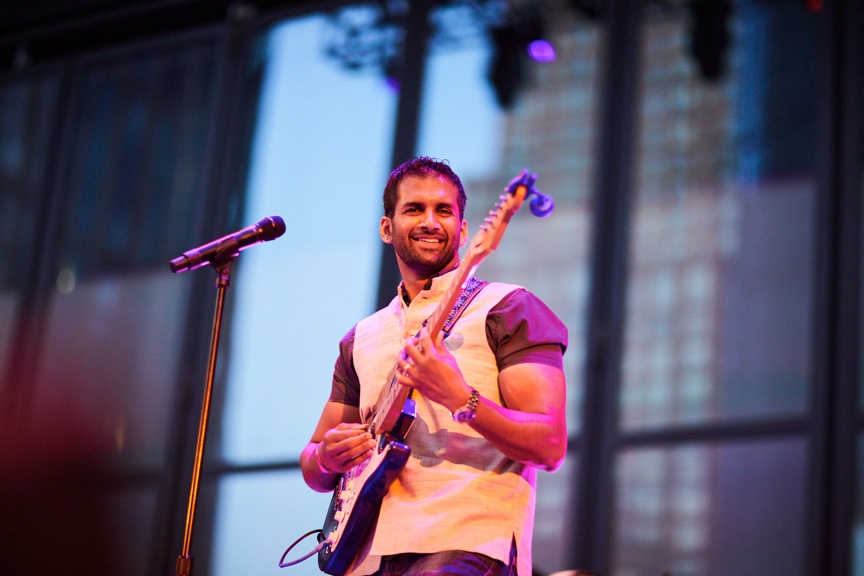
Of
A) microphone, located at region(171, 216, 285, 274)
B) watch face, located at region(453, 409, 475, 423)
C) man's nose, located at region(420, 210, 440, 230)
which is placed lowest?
watch face, located at region(453, 409, 475, 423)

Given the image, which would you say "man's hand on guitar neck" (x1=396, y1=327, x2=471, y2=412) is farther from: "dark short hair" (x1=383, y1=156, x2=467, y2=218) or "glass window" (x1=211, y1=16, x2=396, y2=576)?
"glass window" (x1=211, y1=16, x2=396, y2=576)

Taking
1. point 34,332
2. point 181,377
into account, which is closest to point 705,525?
point 181,377

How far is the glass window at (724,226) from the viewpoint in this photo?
14.8ft

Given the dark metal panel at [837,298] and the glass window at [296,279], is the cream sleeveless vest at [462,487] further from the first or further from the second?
the glass window at [296,279]

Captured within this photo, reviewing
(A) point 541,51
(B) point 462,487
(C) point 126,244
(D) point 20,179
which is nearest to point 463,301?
(B) point 462,487

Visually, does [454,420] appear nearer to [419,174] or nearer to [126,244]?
[419,174]

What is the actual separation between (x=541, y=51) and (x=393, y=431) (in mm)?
3704

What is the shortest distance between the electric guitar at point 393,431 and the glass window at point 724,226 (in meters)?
2.71

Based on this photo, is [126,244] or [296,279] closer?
[296,279]

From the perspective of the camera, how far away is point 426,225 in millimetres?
2297

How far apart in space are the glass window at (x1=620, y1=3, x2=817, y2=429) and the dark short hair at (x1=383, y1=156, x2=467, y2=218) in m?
2.51

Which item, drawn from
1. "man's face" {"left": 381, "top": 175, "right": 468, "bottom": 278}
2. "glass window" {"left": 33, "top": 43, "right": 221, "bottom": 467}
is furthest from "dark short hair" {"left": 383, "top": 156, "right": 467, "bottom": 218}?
"glass window" {"left": 33, "top": 43, "right": 221, "bottom": 467}

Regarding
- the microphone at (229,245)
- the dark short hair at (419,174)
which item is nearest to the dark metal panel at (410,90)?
the microphone at (229,245)

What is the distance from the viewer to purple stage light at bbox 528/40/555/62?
17.7 feet
